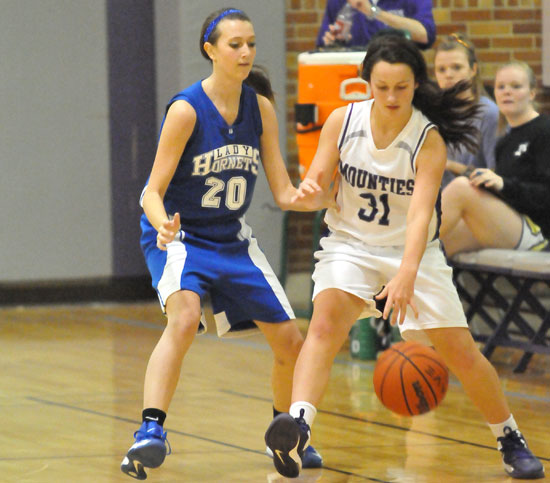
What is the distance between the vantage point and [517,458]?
11.9ft

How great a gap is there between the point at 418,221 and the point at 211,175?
2.21ft

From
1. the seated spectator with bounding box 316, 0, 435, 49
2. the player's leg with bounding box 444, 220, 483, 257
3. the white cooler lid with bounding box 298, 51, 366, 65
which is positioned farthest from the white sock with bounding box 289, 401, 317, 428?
the seated spectator with bounding box 316, 0, 435, 49

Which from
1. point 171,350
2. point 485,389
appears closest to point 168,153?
point 171,350

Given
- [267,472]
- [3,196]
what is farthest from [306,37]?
[267,472]

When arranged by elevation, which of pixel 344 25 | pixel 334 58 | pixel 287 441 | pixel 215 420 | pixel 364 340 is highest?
pixel 344 25

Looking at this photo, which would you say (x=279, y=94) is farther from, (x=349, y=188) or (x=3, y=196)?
(x=349, y=188)

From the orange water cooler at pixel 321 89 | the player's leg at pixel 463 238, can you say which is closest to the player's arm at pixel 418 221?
the player's leg at pixel 463 238

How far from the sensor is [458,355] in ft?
11.7

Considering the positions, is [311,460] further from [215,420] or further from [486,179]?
[486,179]

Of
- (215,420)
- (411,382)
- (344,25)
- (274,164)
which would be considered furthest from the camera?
(344,25)

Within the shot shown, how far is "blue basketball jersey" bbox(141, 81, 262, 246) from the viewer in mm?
3643

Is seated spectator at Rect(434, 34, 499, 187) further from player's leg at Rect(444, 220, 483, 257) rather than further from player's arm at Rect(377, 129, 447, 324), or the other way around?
player's arm at Rect(377, 129, 447, 324)

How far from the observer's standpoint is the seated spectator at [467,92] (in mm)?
5816

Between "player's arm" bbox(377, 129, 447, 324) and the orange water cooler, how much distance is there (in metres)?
2.22
